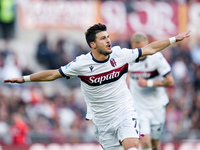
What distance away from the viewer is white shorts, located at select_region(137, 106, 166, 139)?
10812 millimetres

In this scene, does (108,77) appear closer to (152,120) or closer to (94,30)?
(94,30)

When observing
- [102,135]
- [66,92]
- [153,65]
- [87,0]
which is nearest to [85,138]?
[66,92]

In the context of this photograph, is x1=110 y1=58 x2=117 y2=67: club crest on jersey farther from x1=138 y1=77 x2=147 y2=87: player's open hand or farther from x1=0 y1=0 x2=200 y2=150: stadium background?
x1=0 y1=0 x2=200 y2=150: stadium background

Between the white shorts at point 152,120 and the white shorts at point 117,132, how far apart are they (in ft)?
5.65

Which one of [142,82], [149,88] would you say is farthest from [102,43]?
[149,88]

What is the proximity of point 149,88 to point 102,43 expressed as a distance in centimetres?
246

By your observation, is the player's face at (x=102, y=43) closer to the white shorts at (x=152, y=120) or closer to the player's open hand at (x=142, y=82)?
the player's open hand at (x=142, y=82)

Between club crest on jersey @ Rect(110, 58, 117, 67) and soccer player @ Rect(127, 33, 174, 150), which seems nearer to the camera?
club crest on jersey @ Rect(110, 58, 117, 67)

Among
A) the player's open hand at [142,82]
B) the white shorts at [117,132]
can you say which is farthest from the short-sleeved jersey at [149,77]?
the white shorts at [117,132]

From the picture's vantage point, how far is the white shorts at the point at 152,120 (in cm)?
1081

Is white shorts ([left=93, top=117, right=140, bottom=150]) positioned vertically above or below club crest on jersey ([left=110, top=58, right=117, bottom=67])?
below

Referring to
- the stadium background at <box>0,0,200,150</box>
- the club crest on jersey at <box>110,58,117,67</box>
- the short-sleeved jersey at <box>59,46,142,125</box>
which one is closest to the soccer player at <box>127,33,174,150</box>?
the short-sleeved jersey at <box>59,46,142,125</box>

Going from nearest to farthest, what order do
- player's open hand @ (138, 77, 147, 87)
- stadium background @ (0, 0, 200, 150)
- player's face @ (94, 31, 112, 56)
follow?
player's face @ (94, 31, 112, 56), player's open hand @ (138, 77, 147, 87), stadium background @ (0, 0, 200, 150)

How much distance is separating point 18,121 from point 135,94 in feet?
17.9
